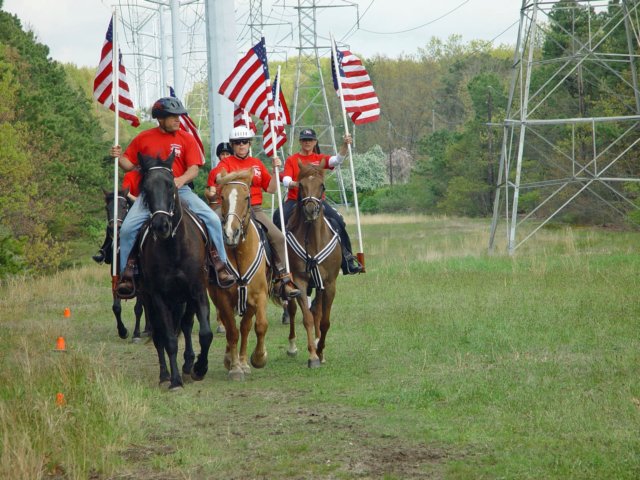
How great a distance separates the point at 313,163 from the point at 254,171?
2.60 ft

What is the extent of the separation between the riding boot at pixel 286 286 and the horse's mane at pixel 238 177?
4.66 feet

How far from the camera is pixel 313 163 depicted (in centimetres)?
1429

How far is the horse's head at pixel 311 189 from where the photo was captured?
13719 millimetres

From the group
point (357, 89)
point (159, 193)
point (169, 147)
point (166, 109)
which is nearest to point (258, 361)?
point (169, 147)

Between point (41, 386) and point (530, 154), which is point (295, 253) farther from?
point (530, 154)

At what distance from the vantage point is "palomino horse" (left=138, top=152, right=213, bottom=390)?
11922mm

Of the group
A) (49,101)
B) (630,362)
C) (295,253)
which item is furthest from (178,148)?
(49,101)

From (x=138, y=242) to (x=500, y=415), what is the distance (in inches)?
188

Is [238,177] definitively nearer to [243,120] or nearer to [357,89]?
[357,89]

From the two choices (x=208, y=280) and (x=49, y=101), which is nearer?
(x=208, y=280)

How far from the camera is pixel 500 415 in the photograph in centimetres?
981

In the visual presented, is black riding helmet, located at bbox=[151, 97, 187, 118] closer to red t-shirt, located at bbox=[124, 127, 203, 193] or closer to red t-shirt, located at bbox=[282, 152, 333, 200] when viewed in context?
red t-shirt, located at bbox=[124, 127, 203, 193]

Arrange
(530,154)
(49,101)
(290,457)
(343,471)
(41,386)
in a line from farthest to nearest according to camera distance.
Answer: (530,154), (49,101), (41,386), (290,457), (343,471)

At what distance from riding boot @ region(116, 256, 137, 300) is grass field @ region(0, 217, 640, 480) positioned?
844 millimetres
